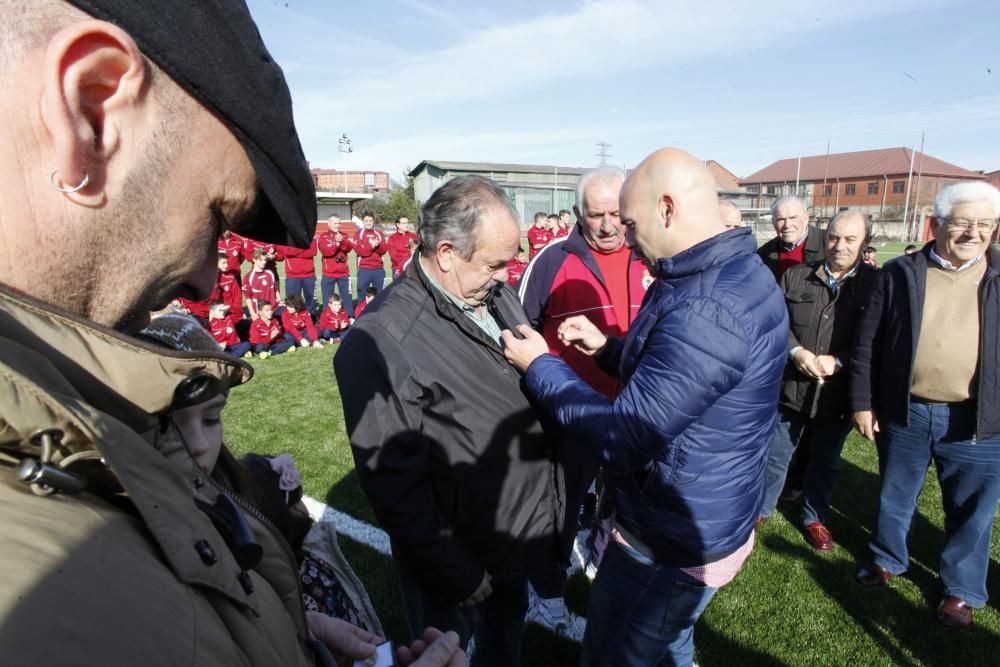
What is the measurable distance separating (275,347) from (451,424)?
28.4 feet

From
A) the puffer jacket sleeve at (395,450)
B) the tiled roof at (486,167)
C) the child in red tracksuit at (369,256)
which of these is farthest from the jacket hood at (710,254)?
the tiled roof at (486,167)

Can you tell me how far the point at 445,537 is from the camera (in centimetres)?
209

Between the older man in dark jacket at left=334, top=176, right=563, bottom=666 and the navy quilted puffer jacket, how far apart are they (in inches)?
10.5

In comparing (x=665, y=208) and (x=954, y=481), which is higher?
(x=665, y=208)

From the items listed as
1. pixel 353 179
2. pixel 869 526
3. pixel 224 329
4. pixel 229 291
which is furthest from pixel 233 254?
pixel 353 179

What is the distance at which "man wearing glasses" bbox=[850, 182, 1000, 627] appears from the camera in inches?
122

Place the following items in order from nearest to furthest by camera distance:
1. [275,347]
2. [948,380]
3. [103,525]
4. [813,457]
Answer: [103,525] < [948,380] < [813,457] < [275,347]

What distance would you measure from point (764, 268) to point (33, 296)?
6.42 ft

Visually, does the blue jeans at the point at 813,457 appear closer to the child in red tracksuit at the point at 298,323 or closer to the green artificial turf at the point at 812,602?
the green artificial turf at the point at 812,602

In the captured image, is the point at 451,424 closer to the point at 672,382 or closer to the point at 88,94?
the point at 672,382

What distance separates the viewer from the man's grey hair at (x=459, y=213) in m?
2.20

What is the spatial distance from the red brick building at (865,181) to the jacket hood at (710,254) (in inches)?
2436

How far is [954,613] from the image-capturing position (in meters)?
3.24

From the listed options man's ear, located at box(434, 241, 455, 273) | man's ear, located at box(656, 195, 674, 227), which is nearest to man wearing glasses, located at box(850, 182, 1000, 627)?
man's ear, located at box(656, 195, 674, 227)
